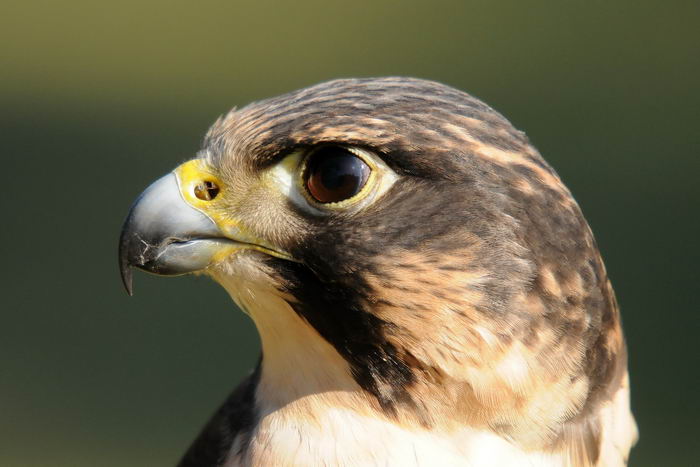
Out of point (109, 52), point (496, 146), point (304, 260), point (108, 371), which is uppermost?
point (496, 146)

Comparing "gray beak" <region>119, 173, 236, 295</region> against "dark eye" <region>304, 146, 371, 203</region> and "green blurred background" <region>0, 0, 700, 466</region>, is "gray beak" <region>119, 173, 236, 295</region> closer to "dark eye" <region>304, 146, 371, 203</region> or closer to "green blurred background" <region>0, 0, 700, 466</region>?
"dark eye" <region>304, 146, 371, 203</region>

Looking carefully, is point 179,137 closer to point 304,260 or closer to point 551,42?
point 551,42

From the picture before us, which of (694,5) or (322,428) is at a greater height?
(322,428)

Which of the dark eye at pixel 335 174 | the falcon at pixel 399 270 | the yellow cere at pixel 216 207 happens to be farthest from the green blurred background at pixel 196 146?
the dark eye at pixel 335 174

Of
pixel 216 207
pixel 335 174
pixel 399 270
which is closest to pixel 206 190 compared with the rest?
pixel 216 207

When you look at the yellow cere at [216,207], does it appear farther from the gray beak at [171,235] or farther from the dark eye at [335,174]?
the dark eye at [335,174]

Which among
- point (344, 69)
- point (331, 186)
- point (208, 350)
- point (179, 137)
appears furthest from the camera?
point (344, 69)

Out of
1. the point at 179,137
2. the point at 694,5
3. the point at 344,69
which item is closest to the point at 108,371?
the point at 179,137
